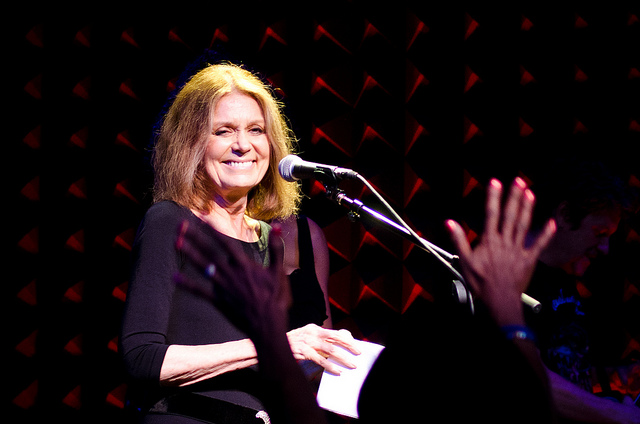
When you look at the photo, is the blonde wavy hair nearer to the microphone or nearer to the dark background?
the microphone

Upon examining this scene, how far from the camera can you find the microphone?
4.31 feet

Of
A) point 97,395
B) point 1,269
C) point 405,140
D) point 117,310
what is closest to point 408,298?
point 405,140

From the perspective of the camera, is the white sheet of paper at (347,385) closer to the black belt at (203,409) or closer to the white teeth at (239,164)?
the black belt at (203,409)

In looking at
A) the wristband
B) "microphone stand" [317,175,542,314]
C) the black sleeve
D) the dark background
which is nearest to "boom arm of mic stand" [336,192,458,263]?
"microphone stand" [317,175,542,314]

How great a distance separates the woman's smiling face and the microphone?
32cm

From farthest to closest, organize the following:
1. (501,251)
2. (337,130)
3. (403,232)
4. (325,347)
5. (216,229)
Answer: (337,130)
(216,229)
(325,347)
(403,232)
(501,251)

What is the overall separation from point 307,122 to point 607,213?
1622 millimetres

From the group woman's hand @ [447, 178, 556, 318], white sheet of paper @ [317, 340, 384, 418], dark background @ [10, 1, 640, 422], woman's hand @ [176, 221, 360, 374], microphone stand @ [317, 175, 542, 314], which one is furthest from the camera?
dark background @ [10, 1, 640, 422]

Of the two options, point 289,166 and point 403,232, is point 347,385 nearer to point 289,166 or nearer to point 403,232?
point 403,232

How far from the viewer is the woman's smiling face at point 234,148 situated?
1698 millimetres

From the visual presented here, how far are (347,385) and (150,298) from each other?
0.60 m

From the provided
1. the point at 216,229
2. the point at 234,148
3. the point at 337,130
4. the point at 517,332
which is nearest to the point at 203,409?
the point at 216,229

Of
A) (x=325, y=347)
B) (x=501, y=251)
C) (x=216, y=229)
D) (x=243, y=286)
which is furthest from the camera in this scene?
(x=216, y=229)

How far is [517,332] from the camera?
0.74 metres
